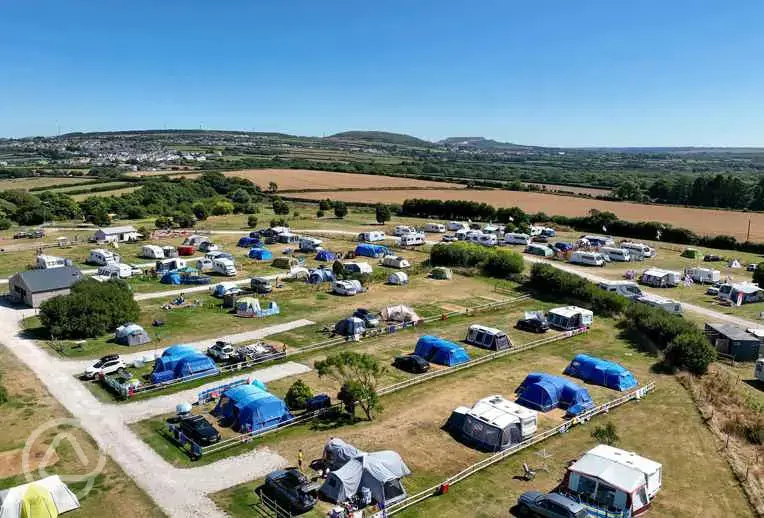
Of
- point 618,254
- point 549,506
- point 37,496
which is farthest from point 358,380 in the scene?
point 618,254

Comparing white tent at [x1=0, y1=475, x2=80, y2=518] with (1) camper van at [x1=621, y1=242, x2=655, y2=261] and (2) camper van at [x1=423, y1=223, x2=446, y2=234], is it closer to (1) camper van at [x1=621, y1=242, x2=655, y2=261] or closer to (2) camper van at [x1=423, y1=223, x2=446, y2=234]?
(1) camper van at [x1=621, y1=242, x2=655, y2=261]

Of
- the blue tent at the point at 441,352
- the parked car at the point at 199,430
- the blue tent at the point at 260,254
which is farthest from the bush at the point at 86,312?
the blue tent at the point at 260,254

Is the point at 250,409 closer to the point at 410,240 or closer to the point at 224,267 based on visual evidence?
the point at 224,267

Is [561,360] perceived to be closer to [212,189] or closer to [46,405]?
[46,405]

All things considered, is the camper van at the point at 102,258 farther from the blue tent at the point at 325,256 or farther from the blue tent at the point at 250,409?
the blue tent at the point at 250,409

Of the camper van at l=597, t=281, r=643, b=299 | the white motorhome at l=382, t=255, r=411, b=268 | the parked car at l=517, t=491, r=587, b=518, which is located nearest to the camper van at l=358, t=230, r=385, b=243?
the white motorhome at l=382, t=255, r=411, b=268
